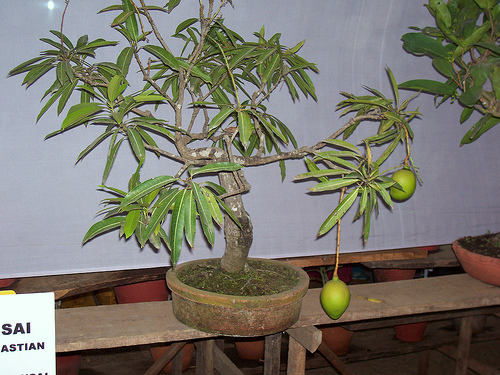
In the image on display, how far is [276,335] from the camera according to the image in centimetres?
114

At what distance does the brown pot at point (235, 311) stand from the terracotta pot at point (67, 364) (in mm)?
860

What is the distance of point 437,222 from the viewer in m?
1.90

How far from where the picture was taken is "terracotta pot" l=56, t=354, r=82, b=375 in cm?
158

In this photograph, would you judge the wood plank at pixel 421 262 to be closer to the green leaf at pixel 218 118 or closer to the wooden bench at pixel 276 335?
the wooden bench at pixel 276 335

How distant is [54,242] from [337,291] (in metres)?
0.94

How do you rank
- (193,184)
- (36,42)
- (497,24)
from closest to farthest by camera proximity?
(193,184), (497,24), (36,42)

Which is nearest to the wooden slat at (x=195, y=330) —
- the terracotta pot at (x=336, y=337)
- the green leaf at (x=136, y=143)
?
the green leaf at (x=136, y=143)

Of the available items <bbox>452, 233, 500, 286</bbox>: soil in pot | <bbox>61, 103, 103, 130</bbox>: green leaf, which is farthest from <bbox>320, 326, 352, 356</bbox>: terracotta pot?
<bbox>61, 103, 103, 130</bbox>: green leaf

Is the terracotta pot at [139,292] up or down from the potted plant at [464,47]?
down

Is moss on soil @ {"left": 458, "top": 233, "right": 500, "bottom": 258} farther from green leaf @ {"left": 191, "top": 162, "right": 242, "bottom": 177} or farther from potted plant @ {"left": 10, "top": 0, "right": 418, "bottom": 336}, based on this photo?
green leaf @ {"left": 191, "top": 162, "right": 242, "bottom": 177}

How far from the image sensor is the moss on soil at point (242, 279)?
3.35ft

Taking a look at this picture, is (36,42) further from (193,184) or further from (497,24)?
(497,24)

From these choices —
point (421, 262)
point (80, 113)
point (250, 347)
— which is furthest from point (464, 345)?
point (80, 113)

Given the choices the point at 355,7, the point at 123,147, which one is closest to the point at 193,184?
the point at 123,147
